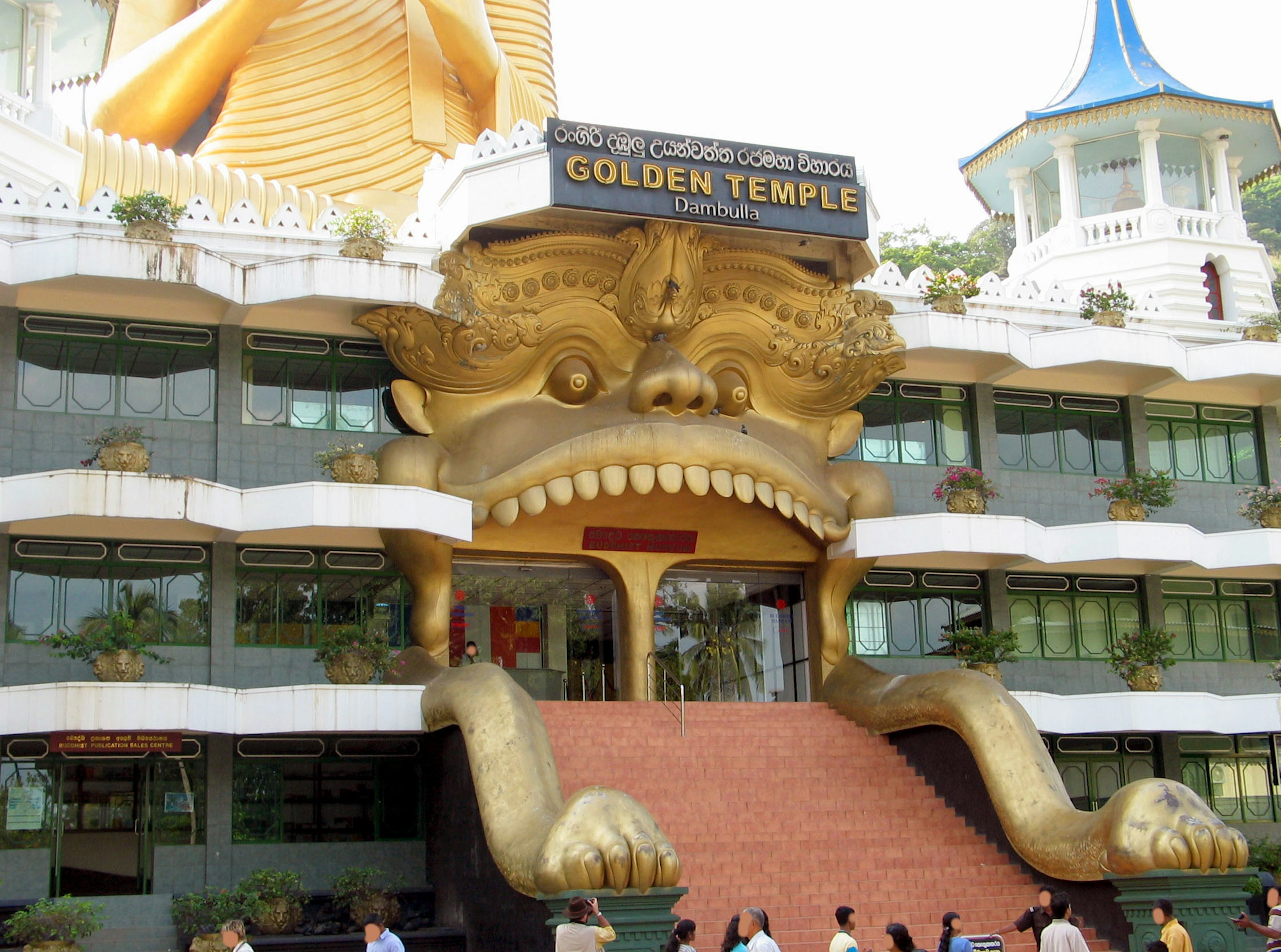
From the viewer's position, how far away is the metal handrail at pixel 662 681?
2031 centimetres

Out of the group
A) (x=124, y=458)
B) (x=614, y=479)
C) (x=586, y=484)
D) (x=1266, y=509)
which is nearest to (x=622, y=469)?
(x=614, y=479)

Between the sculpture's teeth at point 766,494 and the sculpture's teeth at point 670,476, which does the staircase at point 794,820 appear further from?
the sculpture's teeth at point 670,476

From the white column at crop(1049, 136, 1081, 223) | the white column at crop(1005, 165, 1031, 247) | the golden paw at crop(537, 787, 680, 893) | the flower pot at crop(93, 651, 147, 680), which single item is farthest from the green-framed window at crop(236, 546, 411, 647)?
the white column at crop(1005, 165, 1031, 247)

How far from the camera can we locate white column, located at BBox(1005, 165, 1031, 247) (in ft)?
94.7

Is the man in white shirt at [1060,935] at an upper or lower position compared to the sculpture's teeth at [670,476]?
lower

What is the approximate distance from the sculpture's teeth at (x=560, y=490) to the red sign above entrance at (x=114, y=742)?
543cm

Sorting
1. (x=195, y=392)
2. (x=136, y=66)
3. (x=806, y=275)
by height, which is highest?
(x=136, y=66)

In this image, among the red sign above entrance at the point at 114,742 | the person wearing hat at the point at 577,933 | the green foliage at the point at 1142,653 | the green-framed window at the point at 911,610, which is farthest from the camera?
the green-framed window at the point at 911,610

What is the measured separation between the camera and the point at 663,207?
1978cm

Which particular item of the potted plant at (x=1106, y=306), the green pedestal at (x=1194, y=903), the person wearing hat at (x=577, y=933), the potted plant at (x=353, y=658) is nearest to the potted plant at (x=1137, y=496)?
the potted plant at (x=1106, y=306)

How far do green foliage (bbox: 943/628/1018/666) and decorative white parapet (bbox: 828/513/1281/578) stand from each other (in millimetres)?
1131

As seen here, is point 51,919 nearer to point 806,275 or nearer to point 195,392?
point 195,392

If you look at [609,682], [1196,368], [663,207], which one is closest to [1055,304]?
[1196,368]

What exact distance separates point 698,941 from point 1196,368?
42.8 feet
